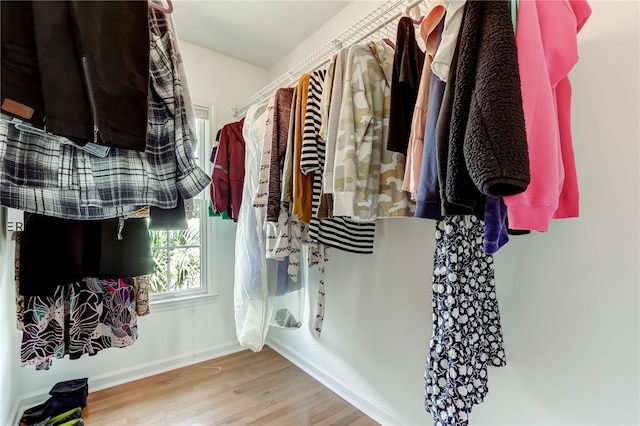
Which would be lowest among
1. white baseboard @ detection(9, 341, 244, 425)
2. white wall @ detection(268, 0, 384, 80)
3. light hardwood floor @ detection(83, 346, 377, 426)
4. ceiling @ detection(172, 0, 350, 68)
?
light hardwood floor @ detection(83, 346, 377, 426)

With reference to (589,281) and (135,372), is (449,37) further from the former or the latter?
(135,372)

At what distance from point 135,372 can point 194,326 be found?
44 centimetres

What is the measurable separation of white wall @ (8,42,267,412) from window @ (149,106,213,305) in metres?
0.08

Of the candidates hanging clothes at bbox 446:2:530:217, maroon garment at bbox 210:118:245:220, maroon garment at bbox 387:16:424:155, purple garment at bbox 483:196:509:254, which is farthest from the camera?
maroon garment at bbox 210:118:245:220

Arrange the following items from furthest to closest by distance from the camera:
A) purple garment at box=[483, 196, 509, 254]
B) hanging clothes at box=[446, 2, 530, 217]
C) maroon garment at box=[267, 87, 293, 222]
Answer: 1. maroon garment at box=[267, 87, 293, 222]
2. purple garment at box=[483, 196, 509, 254]
3. hanging clothes at box=[446, 2, 530, 217]

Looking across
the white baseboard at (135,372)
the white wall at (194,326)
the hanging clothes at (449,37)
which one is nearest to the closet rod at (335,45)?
the white wall at (194,326)

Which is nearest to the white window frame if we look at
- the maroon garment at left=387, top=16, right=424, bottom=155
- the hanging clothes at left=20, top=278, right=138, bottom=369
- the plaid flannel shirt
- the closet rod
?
the closet rod

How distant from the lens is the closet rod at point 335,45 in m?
1.25

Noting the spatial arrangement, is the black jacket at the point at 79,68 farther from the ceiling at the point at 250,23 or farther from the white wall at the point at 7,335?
the ceiling at the point at 250,23

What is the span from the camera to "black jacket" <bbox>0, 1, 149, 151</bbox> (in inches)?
23.8

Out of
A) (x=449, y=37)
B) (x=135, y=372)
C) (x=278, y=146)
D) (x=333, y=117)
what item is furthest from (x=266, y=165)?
(x=135, y=372)

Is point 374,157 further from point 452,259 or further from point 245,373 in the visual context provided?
point 245,373

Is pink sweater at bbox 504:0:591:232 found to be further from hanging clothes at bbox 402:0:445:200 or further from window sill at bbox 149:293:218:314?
window sill at bbox 149:293:218:314

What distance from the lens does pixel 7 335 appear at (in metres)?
1.42
